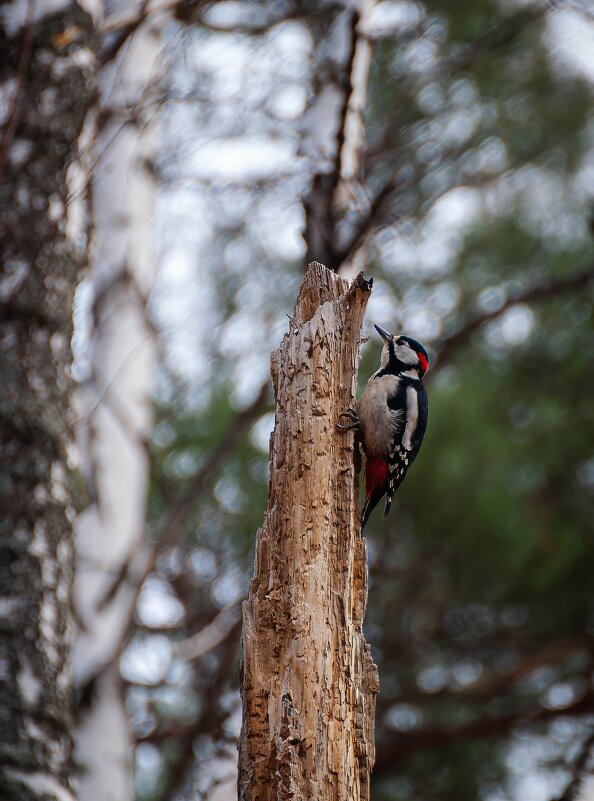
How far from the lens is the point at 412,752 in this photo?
4605mm

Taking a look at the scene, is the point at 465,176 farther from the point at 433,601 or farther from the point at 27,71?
the point at 27,71

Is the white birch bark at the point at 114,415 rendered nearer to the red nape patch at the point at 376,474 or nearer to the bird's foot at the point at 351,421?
the red nape patch at the point at 376,474

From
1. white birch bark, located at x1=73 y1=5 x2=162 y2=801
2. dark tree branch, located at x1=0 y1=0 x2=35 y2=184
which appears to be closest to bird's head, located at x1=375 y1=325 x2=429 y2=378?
white birch bark, located at x1=73 y1=5 x2=162 y2=801

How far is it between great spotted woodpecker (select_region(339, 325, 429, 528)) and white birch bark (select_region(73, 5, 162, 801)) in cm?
79

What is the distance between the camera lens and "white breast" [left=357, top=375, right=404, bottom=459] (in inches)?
111

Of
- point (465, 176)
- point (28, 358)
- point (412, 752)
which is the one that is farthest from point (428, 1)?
point (412, 752)

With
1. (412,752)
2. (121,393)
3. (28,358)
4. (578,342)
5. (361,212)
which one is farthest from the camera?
(578,342)

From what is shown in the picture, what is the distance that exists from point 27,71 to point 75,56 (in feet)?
0.54

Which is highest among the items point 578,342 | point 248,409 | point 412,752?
point 578,342

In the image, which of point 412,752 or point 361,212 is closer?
point 361,212

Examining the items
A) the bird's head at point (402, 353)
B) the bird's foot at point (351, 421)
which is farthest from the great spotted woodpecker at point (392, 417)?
the bird's foot at point (351, 421)

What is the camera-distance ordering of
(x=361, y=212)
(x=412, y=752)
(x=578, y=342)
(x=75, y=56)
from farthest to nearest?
1. (x=578, y=342)
2. (x=412, y=752)
3. (x=361, y=212)
4. (x=75, y=56)

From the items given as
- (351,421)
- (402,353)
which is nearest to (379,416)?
(351,421)

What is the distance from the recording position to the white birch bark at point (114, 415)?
3.47 metres
